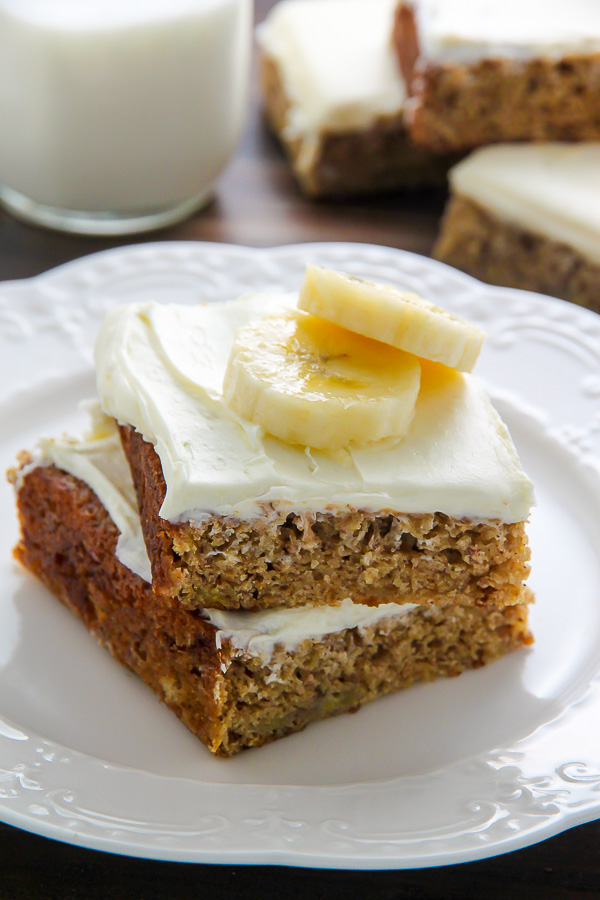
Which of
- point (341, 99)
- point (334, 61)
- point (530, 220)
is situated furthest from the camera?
point (334, 61)

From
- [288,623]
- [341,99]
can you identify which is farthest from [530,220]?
[288,623]

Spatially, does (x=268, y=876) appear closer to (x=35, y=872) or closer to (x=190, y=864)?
(x=190, y=864)

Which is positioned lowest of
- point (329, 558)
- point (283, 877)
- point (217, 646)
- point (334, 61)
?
point (283, 877)

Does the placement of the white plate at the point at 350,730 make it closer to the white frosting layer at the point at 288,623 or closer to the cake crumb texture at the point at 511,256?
the white frosting layer at the point at 288,623

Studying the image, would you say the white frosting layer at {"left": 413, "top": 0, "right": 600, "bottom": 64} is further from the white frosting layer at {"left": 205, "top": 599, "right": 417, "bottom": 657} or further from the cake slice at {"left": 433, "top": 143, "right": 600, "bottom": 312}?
the white frosting layer at {"left": 205, "top": 599, "right": 417, "bottom": 657}

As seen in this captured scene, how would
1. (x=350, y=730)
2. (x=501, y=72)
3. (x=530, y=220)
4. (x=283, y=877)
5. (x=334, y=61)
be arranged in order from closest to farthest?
(x=283, y=877) < (x=350, y=730) < (x=530, y=220) < (x=501, y=72) < (x=334, y=61)

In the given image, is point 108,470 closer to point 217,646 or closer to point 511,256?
point 217,646

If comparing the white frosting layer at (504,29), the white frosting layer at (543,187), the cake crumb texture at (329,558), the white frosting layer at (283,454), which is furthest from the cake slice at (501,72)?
the cake crumb texture at (329,558)
